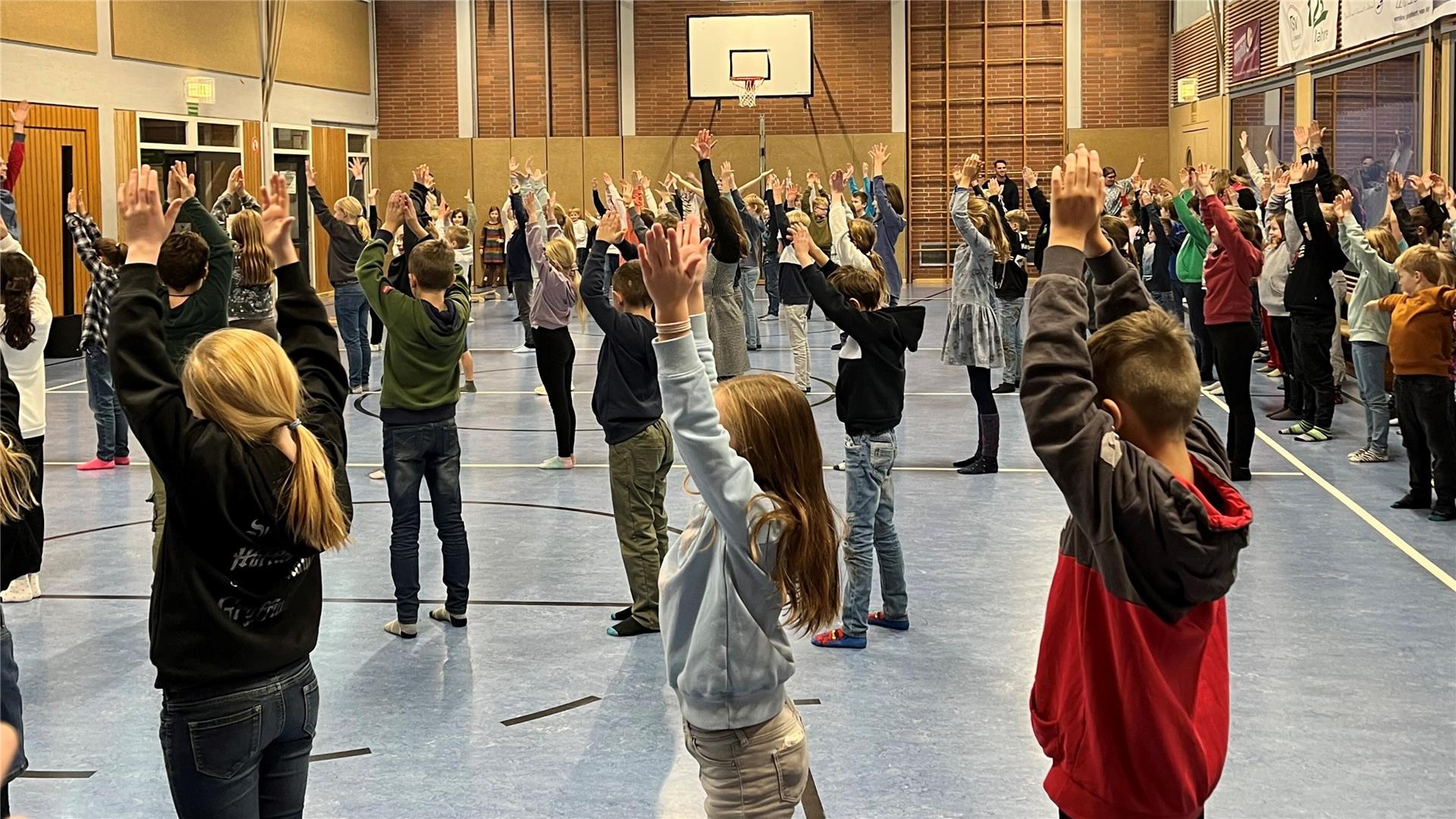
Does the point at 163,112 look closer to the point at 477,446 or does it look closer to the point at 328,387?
the point at 477,446

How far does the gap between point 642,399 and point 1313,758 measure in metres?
2.98

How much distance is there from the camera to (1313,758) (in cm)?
453

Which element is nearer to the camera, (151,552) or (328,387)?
(328,387)

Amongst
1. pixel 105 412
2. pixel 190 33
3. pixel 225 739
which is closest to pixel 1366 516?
pixel 225 739

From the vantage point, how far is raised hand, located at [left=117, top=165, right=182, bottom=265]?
2.99m

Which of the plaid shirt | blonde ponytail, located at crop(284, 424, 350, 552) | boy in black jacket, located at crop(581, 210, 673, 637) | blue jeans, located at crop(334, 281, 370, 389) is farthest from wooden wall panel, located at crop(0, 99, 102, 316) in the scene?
blonde ponytail, located at crop(284, 424, 350, 552)

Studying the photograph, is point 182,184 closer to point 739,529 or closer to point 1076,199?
point 739,529

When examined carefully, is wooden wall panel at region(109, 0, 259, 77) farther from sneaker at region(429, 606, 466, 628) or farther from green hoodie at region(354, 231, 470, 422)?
sneaker at region(429, 606, 466, 628)

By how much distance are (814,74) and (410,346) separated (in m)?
21.0

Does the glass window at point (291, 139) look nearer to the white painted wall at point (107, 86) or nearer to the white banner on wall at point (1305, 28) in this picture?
the white painted wall at point (107, 86)

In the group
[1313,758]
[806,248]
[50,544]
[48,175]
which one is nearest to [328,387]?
[806,248]

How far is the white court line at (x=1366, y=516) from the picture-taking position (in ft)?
22.0

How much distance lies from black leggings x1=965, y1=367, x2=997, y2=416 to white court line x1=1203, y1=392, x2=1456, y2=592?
82.3 inches

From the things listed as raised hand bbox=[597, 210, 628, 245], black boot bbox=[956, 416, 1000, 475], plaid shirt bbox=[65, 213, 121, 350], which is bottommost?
black boot bbox=[956, 416, 1000, 475]
